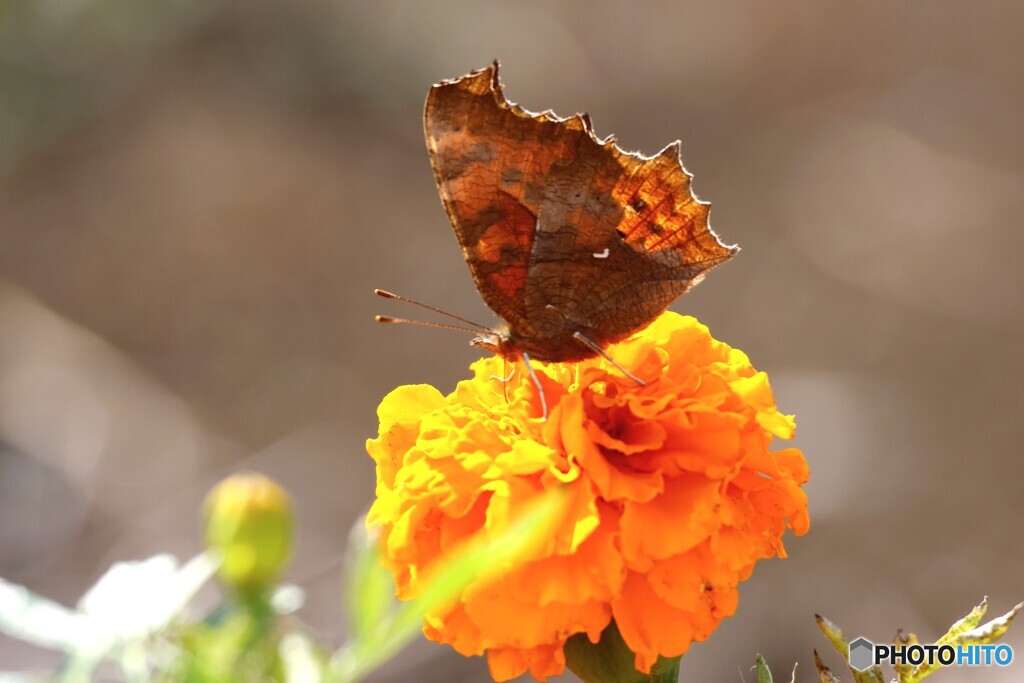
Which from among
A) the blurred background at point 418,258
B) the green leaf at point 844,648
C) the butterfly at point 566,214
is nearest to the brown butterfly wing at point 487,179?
the butterfly at point 566,214

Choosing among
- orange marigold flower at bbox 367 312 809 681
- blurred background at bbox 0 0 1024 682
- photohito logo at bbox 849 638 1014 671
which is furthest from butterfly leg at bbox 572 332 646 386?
blurred background at bbox 0 0 1024 682

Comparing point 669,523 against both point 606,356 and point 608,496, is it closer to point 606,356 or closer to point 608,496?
point 608,496

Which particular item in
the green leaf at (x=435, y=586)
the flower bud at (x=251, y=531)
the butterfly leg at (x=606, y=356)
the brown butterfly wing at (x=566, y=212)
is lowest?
the green leaf at (x=435, y=586)

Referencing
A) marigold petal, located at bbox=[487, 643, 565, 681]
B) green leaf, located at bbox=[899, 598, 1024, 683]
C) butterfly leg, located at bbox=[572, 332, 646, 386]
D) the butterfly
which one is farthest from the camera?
the butterfly

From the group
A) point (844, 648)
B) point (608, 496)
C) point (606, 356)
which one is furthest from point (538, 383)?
point (844, 648)

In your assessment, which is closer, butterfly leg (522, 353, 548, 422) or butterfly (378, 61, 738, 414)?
butterfly leg (522, 353, 548, 422)

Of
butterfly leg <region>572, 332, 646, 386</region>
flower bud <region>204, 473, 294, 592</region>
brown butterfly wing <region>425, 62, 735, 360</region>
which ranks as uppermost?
brown butterfly wing <region>425, 62, 735, 360</region>

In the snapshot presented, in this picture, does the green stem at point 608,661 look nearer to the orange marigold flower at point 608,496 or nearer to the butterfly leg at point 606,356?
the orange marigold flower at point 608,496

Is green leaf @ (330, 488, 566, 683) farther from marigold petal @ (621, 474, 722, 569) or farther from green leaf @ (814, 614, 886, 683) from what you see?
green leaf @ (814, 614, 886, 683)
